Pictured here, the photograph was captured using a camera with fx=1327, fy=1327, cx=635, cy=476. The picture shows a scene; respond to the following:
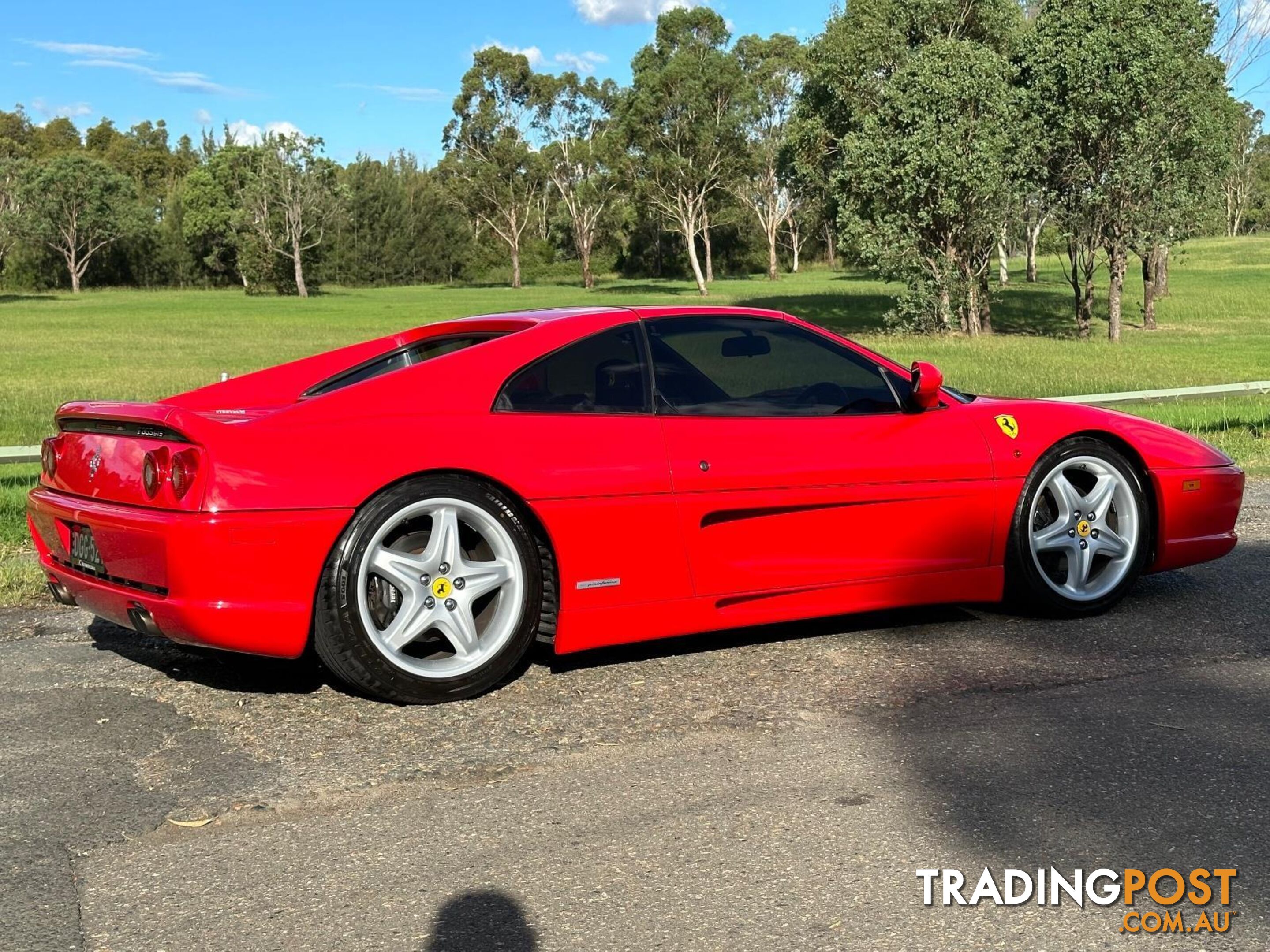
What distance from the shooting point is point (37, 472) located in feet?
36.1

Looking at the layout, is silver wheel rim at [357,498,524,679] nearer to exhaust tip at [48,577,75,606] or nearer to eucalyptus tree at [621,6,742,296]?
exhaust tip at [48,577,75,606]

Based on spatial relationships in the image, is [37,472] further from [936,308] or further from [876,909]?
[936,308]

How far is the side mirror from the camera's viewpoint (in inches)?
203

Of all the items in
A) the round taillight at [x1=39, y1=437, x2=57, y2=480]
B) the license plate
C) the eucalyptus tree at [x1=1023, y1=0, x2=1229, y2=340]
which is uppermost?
the eucalyptus tree at [x1=1023, y1=0, x2=1229, y2=340]

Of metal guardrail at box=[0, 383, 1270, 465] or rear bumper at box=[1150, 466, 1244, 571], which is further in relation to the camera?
metal guardrail at box=[0, 383, 1270, 465]

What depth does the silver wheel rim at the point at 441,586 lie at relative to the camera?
4.29 m

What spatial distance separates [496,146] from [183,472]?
80.2 m

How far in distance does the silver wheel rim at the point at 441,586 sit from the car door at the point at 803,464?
2.24 ft

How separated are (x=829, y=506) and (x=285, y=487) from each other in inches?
77.9

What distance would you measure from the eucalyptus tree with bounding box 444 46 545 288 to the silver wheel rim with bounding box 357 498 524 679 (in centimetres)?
7937

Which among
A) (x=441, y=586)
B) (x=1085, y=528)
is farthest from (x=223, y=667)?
(x=1085, y=528)

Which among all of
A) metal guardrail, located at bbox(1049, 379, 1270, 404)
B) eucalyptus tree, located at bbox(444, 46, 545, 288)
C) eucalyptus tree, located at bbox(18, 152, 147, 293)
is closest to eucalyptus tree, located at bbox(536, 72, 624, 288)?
eucalyptus tree, located at bbox(444, 46, 545, 288)

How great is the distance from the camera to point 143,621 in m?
4.22

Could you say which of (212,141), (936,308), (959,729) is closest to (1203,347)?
(936,308)
